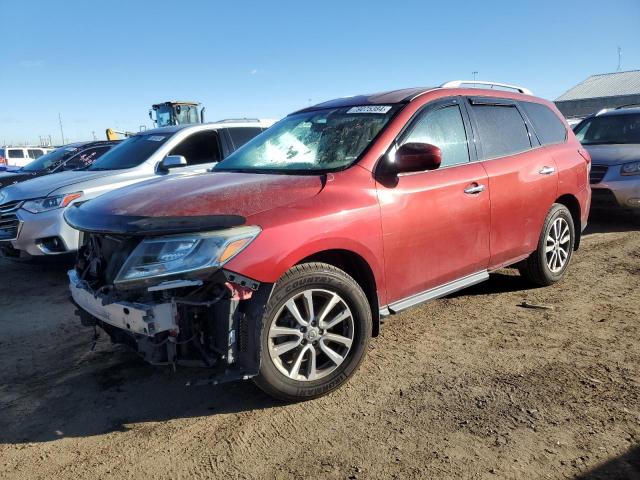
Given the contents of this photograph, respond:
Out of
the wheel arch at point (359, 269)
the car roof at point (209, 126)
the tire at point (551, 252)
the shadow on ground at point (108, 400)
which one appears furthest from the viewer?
the car roof at point (209, 126)

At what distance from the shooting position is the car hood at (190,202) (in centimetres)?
275

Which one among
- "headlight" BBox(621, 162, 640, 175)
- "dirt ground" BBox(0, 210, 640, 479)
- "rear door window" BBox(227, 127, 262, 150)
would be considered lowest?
"dirt ground" BBox(0, 210, 640, 479)

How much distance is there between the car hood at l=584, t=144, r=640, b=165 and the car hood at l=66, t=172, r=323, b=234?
6502 millimetres

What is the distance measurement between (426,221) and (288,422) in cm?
163

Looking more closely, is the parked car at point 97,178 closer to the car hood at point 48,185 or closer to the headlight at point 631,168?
the car hood at point 48,185

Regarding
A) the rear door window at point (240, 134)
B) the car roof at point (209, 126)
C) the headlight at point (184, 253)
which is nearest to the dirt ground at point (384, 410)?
the headlight at point (184, 253)

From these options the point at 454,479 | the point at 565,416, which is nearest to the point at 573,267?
the point at 565,416

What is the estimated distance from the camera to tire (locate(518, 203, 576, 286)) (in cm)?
479

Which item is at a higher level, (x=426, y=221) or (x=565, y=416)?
(x=426, y=221)

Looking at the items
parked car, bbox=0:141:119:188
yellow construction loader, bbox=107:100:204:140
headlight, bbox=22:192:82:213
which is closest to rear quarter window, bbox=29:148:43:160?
yellow construction loader, bbox=107:100:204:140

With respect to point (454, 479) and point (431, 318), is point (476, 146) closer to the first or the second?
point (431, 318)

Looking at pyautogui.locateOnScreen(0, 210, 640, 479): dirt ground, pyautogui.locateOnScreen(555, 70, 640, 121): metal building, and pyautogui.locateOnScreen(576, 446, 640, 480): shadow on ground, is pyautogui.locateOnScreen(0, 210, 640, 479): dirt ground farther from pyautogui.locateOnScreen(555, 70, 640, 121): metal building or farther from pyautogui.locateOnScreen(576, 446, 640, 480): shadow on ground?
pyautogui.locateOnScreen(555, 70, 640, 121): metal building

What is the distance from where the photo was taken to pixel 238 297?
2.69 m

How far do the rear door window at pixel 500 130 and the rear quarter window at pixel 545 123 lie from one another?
0.22m
